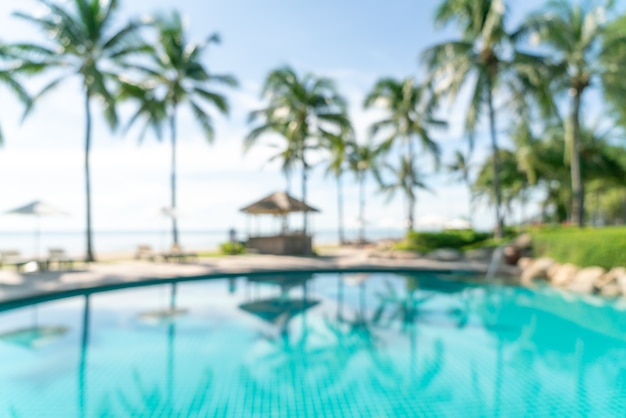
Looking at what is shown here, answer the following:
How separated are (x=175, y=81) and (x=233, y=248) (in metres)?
8.52

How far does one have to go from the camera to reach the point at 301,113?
64.9ft

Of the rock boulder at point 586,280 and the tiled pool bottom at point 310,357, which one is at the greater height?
the rock boulder at point 586,280

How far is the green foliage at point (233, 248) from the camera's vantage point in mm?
19453

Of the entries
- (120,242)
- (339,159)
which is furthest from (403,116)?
(120,242)

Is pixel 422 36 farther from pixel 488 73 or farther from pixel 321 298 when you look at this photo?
pixel 321 298

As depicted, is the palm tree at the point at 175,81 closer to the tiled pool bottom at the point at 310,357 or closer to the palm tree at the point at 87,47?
the palm tree at the point at 87,47

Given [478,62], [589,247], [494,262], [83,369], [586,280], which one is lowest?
[83,369]

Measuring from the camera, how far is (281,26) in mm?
14531

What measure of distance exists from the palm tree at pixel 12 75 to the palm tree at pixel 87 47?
470 millimetres

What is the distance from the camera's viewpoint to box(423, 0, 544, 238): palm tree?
55.8 ft

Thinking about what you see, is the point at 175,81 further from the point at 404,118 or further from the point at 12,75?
the point at 404,118

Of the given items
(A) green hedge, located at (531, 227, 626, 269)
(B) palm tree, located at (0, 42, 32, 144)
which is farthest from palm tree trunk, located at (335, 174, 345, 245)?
(B) palm tree, located at (0, 42, 32, 144)

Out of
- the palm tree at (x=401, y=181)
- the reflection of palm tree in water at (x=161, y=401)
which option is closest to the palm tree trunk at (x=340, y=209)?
the palm tree at (x=401, y=181)

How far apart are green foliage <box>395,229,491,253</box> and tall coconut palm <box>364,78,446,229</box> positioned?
5890 millimetres
